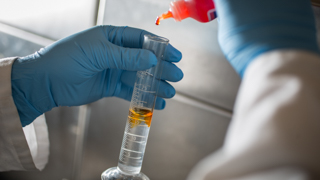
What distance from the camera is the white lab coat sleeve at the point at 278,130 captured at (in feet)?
1.54

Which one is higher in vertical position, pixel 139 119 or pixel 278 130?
pixel 278 130

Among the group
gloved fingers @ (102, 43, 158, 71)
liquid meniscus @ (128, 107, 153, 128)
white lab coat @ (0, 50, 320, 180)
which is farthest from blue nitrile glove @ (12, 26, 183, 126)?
white lab coat @ (0, 50, 320, 180)

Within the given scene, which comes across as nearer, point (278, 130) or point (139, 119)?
point (278, 130)

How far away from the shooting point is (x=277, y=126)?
1.56 feet

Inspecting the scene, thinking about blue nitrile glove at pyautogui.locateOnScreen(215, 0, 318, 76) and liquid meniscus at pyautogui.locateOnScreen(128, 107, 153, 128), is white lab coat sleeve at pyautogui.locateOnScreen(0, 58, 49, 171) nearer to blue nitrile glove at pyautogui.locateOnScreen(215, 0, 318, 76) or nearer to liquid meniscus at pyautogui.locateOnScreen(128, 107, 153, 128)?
liquid meniscus at pyautogui.locateOnScreen(128, 107, 153, 128)

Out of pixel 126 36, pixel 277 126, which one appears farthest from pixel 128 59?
pixel 277 126

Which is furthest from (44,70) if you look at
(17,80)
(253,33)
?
(253,33)

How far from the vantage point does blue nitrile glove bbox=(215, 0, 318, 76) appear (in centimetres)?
62

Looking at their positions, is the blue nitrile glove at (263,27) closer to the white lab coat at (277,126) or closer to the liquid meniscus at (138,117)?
the white lab coat at (277,126)

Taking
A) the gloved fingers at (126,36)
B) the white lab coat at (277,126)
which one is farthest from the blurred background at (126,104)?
the white lab coat at (277,126)

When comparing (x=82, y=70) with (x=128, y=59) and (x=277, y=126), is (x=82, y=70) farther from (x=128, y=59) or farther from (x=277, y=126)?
(x=277, y=126)

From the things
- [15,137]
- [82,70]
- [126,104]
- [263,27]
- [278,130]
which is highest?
[263,27]

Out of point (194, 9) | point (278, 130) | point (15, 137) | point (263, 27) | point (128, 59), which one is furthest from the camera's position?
point (15, 137)

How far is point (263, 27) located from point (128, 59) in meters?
0.42
